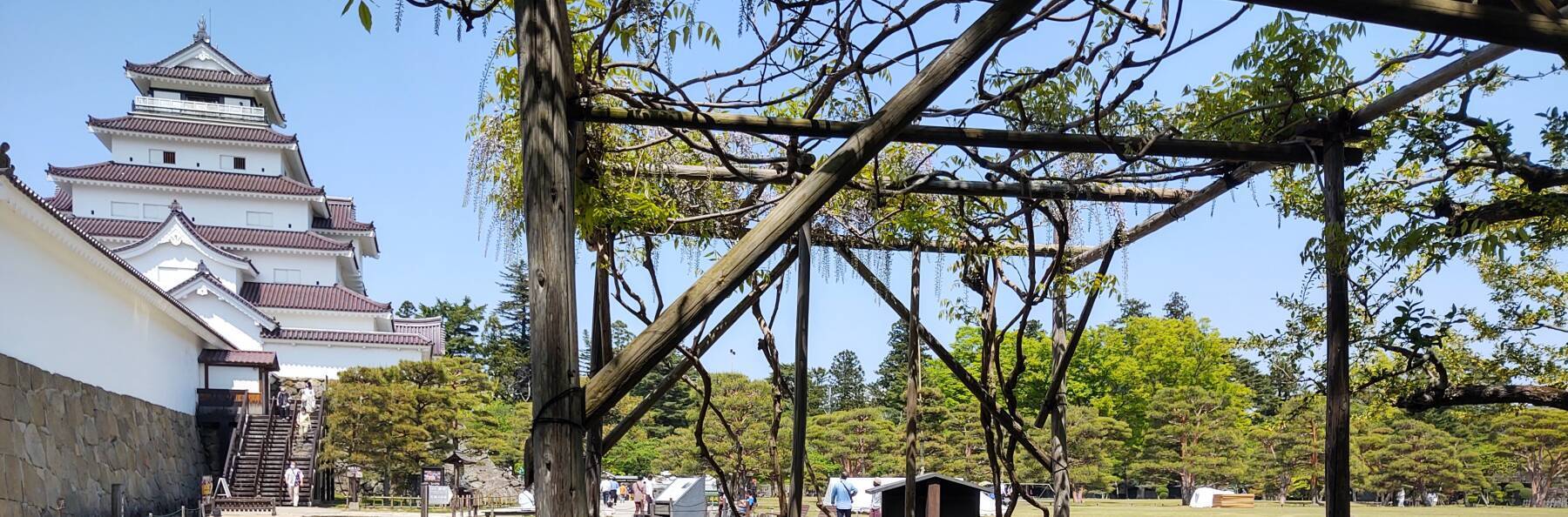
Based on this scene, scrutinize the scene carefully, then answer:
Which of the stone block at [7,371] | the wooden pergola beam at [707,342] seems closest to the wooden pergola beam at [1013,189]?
the wooden pergola beam at [707,342]

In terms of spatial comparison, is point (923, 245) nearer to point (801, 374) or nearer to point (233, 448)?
point (801, 374)

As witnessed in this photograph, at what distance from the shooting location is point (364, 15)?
2270 mm

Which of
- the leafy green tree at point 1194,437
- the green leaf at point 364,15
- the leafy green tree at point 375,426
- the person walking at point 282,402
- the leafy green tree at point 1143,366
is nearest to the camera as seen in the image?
the green leaf at point 364,15

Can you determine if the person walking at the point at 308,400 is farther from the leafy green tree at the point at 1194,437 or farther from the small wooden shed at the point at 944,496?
the leafy green tree at the point at 1194,437

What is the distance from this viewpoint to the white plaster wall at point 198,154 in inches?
1097

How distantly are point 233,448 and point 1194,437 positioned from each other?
71.4ft

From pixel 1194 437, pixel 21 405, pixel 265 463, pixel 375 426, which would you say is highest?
pixel 21 405

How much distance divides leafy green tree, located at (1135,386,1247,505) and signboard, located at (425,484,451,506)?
53.9ft

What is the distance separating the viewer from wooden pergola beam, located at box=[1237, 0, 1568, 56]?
2324 millimetres

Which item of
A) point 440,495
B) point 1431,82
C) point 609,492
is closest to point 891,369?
point 609,492

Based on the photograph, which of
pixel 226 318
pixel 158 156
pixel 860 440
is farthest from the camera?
pixel 158 156

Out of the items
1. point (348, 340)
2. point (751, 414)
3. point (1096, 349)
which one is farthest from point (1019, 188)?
point (1096, 349)

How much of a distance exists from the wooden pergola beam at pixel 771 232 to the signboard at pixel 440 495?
931 inches

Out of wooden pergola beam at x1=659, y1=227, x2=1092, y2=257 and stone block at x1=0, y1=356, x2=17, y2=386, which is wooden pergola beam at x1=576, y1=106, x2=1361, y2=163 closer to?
wooden pergola beam at x1=659, y1=227, x2=1092, y2=257
